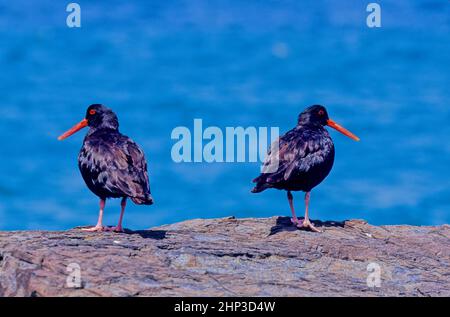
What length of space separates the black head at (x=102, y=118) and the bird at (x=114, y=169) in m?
0.41

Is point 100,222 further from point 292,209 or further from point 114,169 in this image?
point 292,209

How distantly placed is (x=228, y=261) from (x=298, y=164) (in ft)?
8.62

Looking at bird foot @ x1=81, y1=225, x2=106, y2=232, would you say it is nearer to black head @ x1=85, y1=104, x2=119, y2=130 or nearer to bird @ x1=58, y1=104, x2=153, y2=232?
bird @ x1=58, y1=104, x2=153, y2=232

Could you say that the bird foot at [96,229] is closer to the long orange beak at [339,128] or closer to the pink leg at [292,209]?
the pink leg at [292,209]

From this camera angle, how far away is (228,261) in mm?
11344

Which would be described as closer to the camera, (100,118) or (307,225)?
(307,225)

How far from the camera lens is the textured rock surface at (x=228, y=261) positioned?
10.1 metres

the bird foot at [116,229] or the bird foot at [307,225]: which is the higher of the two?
the bird foot at [307,225]

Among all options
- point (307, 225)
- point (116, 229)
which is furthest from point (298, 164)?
point (116, 229)

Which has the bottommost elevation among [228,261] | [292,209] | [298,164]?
[228,261]

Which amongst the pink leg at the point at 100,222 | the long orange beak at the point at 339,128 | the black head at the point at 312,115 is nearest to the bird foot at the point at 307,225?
the black head at the point at 312,115

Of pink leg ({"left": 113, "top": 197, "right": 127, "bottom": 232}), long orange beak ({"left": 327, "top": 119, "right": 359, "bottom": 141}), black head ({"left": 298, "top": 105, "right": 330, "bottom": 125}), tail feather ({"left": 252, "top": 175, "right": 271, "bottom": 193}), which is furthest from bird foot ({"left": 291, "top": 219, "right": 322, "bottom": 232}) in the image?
pink leg ({"left": 113, "top": 197, "right": 127, "bottom": 232})

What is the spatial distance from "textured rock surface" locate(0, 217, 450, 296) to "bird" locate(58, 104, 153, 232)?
525 millimetres
